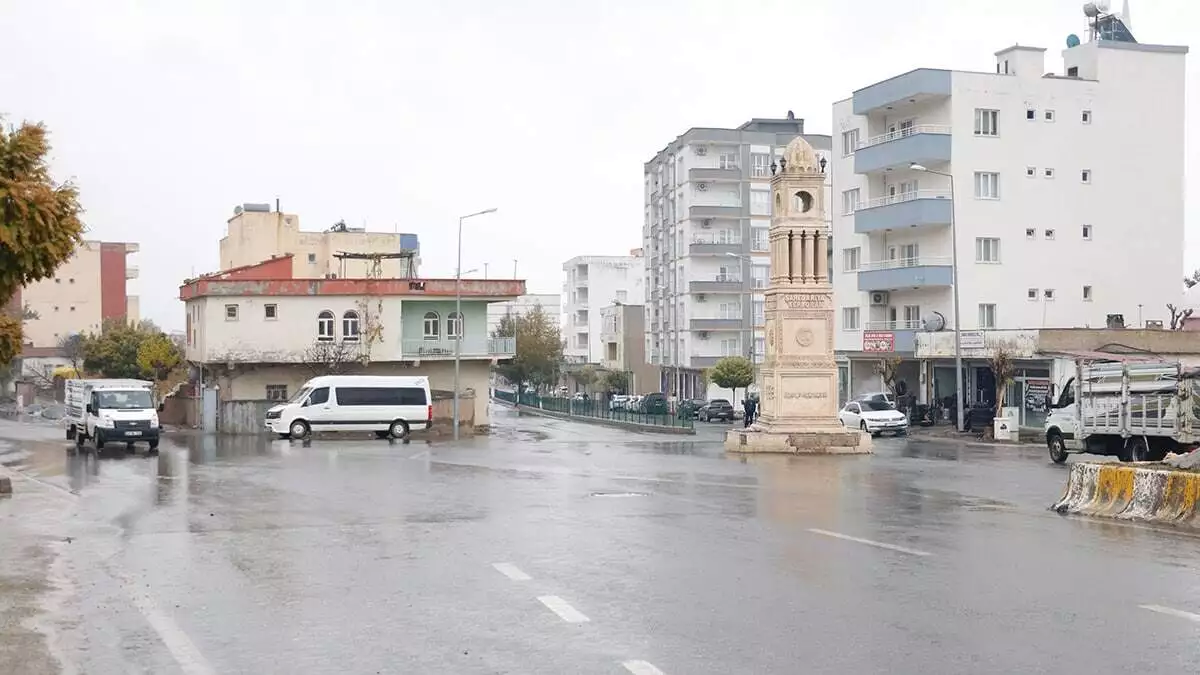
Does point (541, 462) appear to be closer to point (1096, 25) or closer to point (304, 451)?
point (304, 451)

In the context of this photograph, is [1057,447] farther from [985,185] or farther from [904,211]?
[985,185]

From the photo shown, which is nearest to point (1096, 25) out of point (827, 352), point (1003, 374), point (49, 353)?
point (1003, 374)

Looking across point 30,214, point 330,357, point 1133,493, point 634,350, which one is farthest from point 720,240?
point 30,214

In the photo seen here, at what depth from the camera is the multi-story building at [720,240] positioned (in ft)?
303

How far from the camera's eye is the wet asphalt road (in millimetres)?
9156

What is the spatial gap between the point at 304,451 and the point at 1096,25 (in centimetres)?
4621

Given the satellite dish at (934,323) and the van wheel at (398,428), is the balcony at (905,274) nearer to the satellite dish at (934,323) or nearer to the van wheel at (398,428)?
the satellite dish at (934,323)

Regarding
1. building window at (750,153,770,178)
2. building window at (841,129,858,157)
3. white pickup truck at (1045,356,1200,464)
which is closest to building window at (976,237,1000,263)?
building window at (841,129,858,157)

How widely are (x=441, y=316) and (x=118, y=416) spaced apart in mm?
26421

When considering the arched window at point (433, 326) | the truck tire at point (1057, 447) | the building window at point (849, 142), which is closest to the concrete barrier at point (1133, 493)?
the truck tire at point (1057, 447)

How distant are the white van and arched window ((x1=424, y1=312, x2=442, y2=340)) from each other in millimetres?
16333

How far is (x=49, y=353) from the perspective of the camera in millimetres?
110750

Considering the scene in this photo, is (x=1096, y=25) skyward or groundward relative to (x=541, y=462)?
skyward

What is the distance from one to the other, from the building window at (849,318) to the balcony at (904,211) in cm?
449
